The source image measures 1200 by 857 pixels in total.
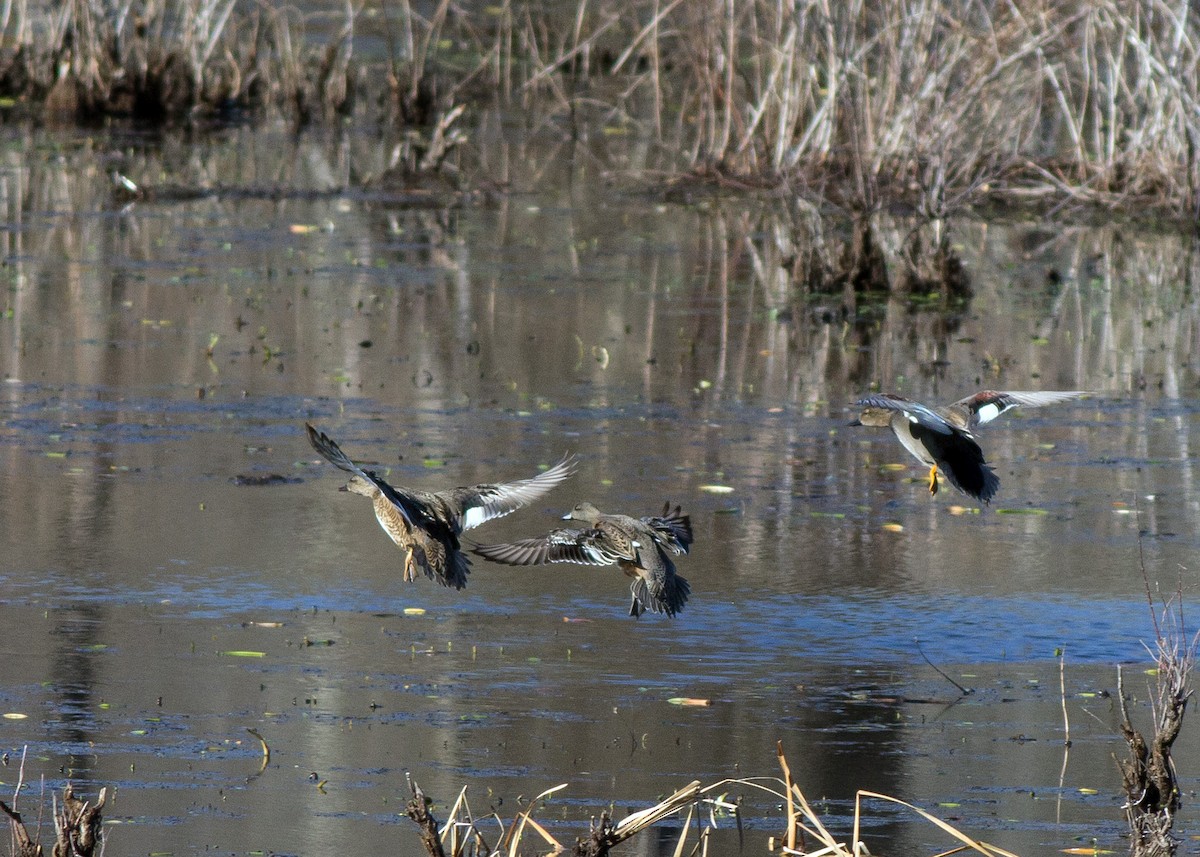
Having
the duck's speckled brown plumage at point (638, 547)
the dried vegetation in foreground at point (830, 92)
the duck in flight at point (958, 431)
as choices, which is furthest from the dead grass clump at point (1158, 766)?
the dried vegetation in foreground at point (830, 92)

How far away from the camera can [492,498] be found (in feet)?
24.7

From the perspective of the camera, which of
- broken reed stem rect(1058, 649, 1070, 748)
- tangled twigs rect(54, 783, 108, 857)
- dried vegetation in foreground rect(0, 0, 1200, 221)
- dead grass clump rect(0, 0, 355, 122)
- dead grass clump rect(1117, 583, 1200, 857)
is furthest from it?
dead grass clump rect(0, 0, 355, 122)

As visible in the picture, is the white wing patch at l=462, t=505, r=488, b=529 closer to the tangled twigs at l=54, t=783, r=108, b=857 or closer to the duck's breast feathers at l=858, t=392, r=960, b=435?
the duck's breast feathers at l=858, t=392, r=960, b=435

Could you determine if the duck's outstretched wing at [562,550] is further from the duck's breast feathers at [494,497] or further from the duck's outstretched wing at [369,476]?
the duck's outstretched wing at [369,476]

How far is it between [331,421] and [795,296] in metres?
6.00

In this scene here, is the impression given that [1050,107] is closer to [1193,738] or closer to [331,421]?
[331,421]

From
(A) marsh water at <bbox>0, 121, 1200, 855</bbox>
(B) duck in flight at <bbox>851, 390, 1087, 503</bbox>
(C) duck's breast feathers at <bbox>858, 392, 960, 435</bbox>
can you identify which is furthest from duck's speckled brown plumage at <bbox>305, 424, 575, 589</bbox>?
(B) duck in flight at <bbox>851, 390, 1087, 503</bbox>

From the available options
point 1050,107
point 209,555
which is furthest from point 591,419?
point 1050,107

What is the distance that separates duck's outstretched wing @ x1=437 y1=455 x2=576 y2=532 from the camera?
7.43 m

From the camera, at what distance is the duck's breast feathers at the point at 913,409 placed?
7.46 metres

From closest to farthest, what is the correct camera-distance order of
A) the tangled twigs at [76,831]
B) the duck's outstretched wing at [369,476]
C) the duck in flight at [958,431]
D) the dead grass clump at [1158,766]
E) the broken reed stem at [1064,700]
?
the tangled twigs at [76,831], the dead grass clump at [1158,766], the duck's outstretched wing at [369,476], the broken reed stem at [1064,700], the duck in flight at [958,431]

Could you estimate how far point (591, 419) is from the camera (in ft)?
42.2

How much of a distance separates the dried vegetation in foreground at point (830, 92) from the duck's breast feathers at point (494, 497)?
9.59m

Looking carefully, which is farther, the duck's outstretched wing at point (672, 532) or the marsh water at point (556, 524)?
the duck's outstretched wing at point (672, 532)
